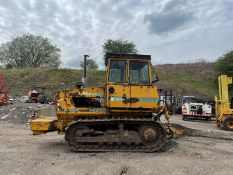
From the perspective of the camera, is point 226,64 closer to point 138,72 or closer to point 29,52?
point 138,72

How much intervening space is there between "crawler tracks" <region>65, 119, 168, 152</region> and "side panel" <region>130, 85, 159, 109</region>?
52cm

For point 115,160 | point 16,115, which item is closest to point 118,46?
point 16,115

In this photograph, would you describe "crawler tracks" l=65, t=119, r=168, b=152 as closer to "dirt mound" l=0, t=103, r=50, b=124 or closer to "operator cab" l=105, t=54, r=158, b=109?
"operator cab" l=105, t=54, r=158, b=109

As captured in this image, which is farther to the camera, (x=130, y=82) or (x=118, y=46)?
(x=118, y=46)

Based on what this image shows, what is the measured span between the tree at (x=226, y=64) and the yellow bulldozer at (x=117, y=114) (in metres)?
31.1

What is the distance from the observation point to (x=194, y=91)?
158 feet

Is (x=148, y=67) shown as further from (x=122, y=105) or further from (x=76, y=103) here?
(x=76, y=103)

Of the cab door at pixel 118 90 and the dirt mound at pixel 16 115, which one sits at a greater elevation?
the cab door at pixel 118 90

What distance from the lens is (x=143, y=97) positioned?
10.2 meters

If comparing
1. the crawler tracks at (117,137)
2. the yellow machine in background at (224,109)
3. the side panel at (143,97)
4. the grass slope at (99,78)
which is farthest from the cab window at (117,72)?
the grass slope at (99,78)

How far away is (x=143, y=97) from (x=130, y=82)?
63cm

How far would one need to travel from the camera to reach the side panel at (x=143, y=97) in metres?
10.2

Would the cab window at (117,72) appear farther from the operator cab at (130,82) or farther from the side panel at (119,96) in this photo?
the side panel at (119,96)

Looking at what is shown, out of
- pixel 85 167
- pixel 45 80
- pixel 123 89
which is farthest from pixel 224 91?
pixel 45 80
